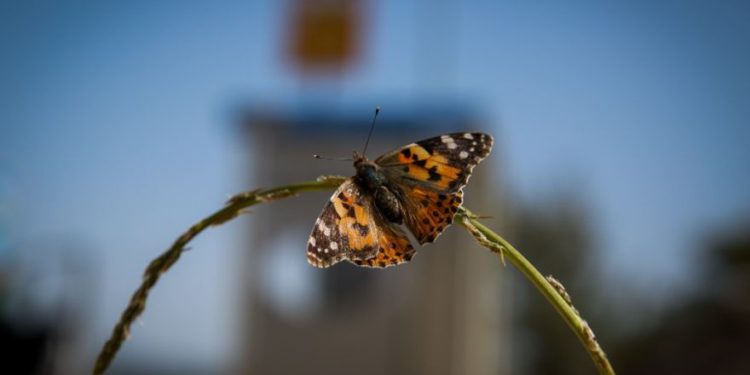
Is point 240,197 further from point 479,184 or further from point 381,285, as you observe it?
point 381,285

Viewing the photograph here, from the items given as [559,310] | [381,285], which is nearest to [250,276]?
[381,285]

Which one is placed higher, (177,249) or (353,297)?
(177,249)

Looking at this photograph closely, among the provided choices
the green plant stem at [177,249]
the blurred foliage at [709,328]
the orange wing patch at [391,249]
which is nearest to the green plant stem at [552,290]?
the green plant stem at [177,249]

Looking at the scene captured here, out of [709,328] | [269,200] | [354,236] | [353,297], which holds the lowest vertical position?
[709,328]

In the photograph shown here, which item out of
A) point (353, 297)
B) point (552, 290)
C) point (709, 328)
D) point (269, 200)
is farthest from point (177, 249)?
point (709, 328)

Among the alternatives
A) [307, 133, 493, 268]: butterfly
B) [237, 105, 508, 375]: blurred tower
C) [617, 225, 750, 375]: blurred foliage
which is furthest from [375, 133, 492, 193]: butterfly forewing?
[617, 225, 750, 375]: blurred foliage

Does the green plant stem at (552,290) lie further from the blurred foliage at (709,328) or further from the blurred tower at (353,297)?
the blurred foliage at (709,328)

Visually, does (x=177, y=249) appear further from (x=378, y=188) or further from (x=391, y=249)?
(x=378, y=188)

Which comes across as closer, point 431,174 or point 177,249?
point 177,249
